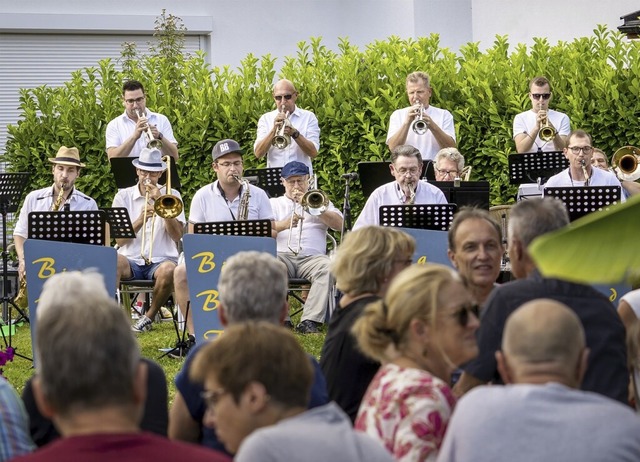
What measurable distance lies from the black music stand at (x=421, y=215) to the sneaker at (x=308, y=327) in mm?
1860

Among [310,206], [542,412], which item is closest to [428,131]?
[310,206]

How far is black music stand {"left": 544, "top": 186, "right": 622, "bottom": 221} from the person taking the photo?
358 inches

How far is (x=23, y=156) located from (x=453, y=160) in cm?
549

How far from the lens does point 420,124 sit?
40.9 ft

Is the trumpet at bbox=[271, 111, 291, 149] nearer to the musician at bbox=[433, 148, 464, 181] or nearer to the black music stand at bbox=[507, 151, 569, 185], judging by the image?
the musician at bbox=[433, 148, 464, 181]

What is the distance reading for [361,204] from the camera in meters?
13.9

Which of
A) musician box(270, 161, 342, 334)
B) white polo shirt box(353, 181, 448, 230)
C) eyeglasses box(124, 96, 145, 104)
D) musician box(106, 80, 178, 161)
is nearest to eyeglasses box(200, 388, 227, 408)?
white polo shirt box(353, 181, 448, 230)

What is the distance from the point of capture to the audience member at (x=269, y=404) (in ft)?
9.32

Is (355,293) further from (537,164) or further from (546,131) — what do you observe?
(546,131)

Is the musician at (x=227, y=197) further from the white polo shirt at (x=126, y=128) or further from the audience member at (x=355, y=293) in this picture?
the audience member at (x=355, y=293)

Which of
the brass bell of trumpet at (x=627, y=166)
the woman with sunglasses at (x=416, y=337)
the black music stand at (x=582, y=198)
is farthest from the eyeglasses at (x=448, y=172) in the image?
the woman with sunglasses at (x=416, y=337)

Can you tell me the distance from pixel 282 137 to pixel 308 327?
270 cm

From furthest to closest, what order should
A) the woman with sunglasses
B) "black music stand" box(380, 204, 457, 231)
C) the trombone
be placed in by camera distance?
the trombone < "black music stand" box(380, 204, 457, 231) < the woman with sunglasses

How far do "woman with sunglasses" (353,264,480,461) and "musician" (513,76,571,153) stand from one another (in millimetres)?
8868
